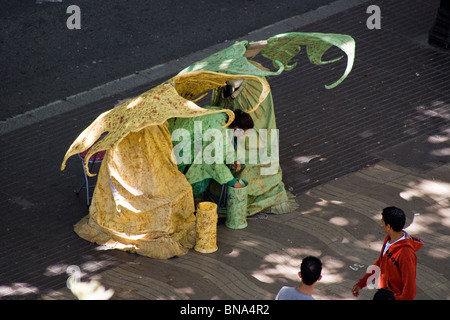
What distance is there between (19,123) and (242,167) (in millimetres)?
3686

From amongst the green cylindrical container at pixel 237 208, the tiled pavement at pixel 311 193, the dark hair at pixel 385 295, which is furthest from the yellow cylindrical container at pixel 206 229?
the dark hair at pixel 385 295

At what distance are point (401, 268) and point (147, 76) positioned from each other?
254 inches

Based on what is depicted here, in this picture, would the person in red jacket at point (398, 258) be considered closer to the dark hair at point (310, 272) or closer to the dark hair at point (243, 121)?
the dark hair at point (310, 272)

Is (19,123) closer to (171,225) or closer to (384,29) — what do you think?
(171,225)

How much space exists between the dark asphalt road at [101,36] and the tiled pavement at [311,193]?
735 mm

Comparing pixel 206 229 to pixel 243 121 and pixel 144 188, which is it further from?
pixel 243 121

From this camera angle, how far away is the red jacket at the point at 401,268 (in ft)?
19.0

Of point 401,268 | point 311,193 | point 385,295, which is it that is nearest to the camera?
point 385,295

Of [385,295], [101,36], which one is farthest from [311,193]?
[101,36]

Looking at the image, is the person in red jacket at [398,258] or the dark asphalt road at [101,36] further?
the dark asphalt road at [101,36]

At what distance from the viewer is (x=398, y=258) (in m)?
5.88

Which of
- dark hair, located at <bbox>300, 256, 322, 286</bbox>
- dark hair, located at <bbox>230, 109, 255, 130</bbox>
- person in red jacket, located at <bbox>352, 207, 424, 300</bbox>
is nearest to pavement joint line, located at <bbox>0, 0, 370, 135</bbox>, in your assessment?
dark hair, located at <bbox>230, 109, 255, 130</bbox>

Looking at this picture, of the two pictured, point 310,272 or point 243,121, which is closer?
point 310,272

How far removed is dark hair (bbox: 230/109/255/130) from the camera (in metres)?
8.02
